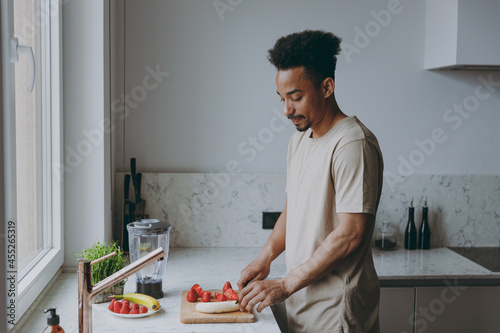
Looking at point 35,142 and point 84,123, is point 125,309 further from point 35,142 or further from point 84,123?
point 84,123

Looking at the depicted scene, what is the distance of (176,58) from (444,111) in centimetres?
136

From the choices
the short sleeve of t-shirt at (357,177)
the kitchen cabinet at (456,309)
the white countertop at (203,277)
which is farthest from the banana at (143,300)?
the kitchen cabinet at (456,309)

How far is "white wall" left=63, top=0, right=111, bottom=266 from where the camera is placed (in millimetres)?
2096

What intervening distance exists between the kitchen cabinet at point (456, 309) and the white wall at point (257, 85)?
69 centimetres

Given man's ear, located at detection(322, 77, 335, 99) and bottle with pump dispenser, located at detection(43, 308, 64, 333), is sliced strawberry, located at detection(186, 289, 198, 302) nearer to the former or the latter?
bottle with pump dispenser, located at detection(43, 308, 64, 333)

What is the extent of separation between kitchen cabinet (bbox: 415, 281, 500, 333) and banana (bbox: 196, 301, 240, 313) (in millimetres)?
940

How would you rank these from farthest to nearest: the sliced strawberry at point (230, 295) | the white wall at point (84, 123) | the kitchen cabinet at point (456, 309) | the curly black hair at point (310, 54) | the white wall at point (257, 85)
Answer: the white wall at point (257, 85) < the kitchen cabinet at point (456, 309) < the white wall at point (84, 123) < the sliced strawberry at point (230, 295) < the curly black hair at point (310, 54)

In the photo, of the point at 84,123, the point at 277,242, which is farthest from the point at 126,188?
the point at 277,242

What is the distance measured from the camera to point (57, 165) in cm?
204

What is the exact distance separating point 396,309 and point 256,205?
0.81 metres

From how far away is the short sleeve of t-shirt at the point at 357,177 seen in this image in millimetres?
1526

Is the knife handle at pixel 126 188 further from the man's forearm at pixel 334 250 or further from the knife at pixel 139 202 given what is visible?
the man's forearm at pixel 334 250

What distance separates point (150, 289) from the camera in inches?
70.0

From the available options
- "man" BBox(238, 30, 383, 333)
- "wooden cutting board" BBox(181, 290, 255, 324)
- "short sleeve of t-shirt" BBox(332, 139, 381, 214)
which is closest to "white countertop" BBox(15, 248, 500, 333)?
"wooden cutting board" BBox(181, 290, 255, 324)
